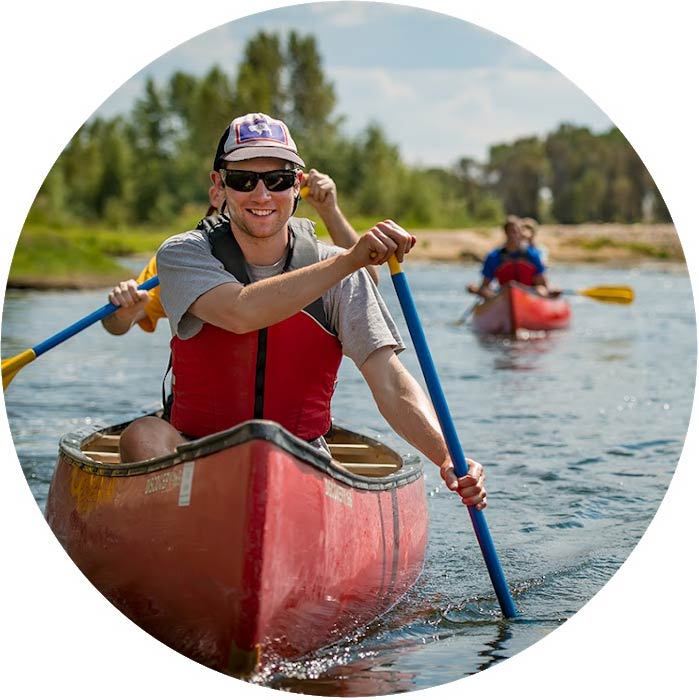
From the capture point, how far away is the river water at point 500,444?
367cm

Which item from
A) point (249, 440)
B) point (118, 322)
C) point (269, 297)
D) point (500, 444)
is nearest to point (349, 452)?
point (118, 322)

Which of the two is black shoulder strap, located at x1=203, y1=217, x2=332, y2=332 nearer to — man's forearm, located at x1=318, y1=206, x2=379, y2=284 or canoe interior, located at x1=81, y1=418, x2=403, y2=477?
man's forearm, located at x1=318, y1=206, x2=379, y2=284

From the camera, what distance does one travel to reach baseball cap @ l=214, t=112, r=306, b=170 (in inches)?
130

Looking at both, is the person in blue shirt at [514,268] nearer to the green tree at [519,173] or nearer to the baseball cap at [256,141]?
the baseball cap at [256,141]

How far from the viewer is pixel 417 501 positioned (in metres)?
3.90

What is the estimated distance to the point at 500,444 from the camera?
6.58 m

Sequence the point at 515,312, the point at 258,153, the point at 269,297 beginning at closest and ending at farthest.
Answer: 1. the point at 269,297
2. the point at 258,153
3. the point at 515,312

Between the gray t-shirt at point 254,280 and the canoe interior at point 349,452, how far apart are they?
0.74 m

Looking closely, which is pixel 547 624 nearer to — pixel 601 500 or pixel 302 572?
pixel 302 572

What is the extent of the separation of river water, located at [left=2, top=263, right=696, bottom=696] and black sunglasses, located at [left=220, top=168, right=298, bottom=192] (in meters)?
1.31

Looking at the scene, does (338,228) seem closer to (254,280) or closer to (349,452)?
(254,280)

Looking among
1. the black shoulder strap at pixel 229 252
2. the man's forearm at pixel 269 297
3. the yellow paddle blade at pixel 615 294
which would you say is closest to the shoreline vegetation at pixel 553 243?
the yellow paddle blade at pixel 615 294

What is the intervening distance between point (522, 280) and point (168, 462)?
8.66 meters

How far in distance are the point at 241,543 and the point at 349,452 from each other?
4.81 ft
